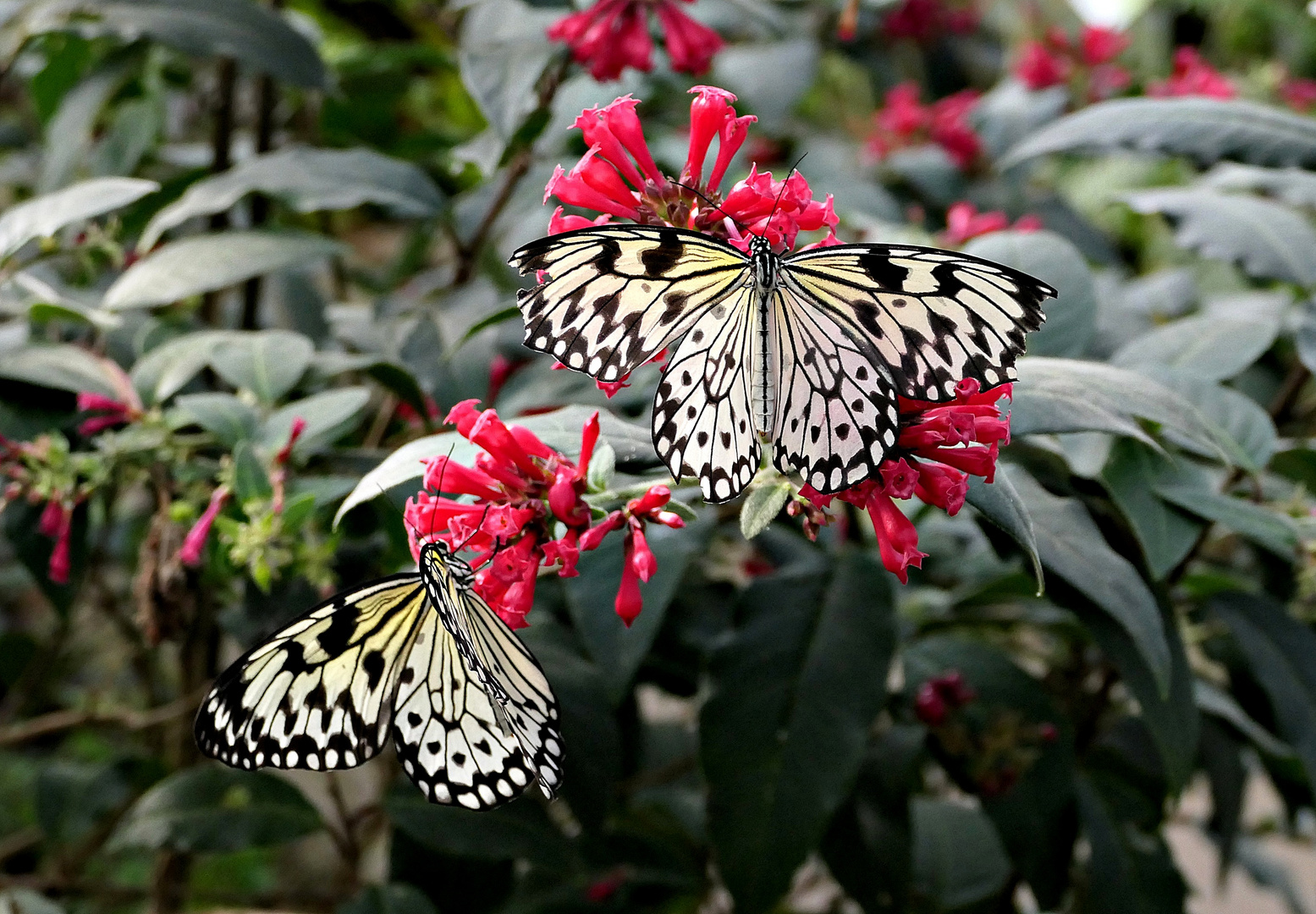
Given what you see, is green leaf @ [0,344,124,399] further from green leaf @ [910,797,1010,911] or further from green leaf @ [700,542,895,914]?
green leaf @ [910,797,1010,911]

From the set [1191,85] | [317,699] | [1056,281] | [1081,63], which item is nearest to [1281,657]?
[1056,281]

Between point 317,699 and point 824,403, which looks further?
point 317,699

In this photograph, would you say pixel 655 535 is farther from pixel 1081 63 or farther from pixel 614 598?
pixel 1081 63

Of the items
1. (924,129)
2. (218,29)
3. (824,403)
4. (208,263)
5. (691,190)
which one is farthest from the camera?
(924,129)

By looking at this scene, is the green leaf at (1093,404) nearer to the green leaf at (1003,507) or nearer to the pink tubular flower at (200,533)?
the green leaf at (1003,507)

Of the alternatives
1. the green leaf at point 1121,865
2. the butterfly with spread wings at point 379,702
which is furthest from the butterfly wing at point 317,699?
the green leaf at point 1121,865

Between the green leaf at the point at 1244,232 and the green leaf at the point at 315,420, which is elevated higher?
the green leaf at the point at 1244,232
